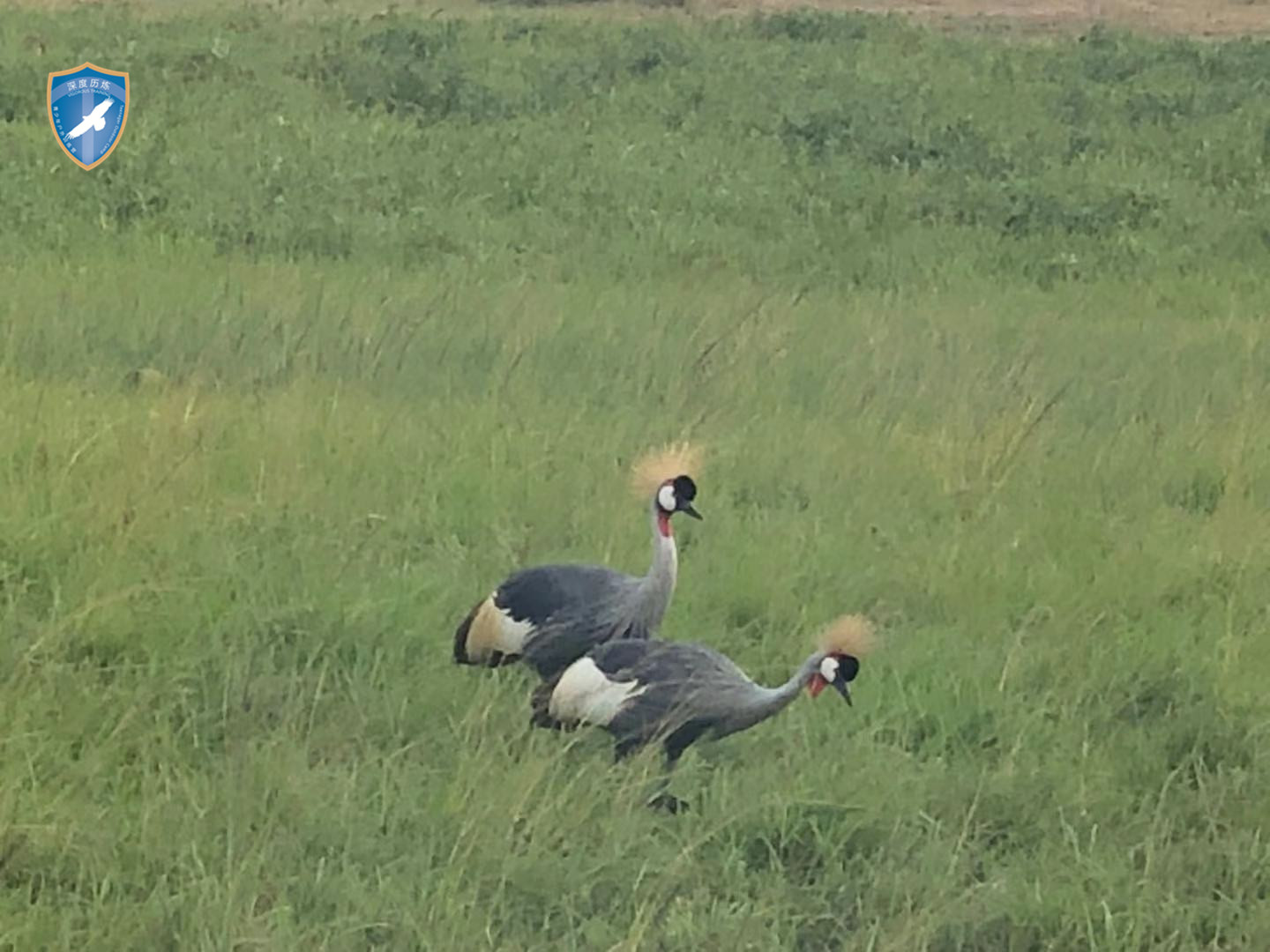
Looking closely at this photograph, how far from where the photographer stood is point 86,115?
31.1ft

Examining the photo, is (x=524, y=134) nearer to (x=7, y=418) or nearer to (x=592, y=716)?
(x=7, y=418)

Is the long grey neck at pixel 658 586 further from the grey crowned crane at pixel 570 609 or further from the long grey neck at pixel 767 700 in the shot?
the long grey neck at pixel 767 700

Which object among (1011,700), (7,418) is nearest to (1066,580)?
(1011,700)

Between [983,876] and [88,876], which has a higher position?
[88,876]

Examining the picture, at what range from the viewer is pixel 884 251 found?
988 centimetres

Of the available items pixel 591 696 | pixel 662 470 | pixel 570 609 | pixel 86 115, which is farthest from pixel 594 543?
pixel 86 115

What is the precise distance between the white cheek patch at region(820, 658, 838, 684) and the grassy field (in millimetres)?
226

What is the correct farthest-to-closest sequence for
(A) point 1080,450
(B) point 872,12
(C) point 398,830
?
(B) point 872,12 → (A) point 1080,450 → (C) point 398,830

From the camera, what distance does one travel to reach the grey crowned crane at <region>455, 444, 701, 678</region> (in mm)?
3545

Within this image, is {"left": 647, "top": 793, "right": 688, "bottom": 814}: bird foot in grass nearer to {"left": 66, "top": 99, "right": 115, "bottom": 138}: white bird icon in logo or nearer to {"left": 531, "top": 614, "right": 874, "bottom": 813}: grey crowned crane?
{"left": 531, "top": 614, "right": 874, "bottom": 813}: grey crowned crane

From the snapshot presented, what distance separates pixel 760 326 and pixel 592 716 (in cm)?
420

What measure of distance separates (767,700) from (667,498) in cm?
54

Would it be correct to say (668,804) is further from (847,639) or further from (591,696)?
(847,639)

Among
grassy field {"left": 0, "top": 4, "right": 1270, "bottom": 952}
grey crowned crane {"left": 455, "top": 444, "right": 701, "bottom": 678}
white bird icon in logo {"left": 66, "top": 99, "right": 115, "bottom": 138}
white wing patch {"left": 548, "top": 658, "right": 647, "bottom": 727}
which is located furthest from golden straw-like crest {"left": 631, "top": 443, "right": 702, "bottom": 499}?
white bird icon in logo {"left": 66, "top": 99, "right": 115, "bottom": 138}
